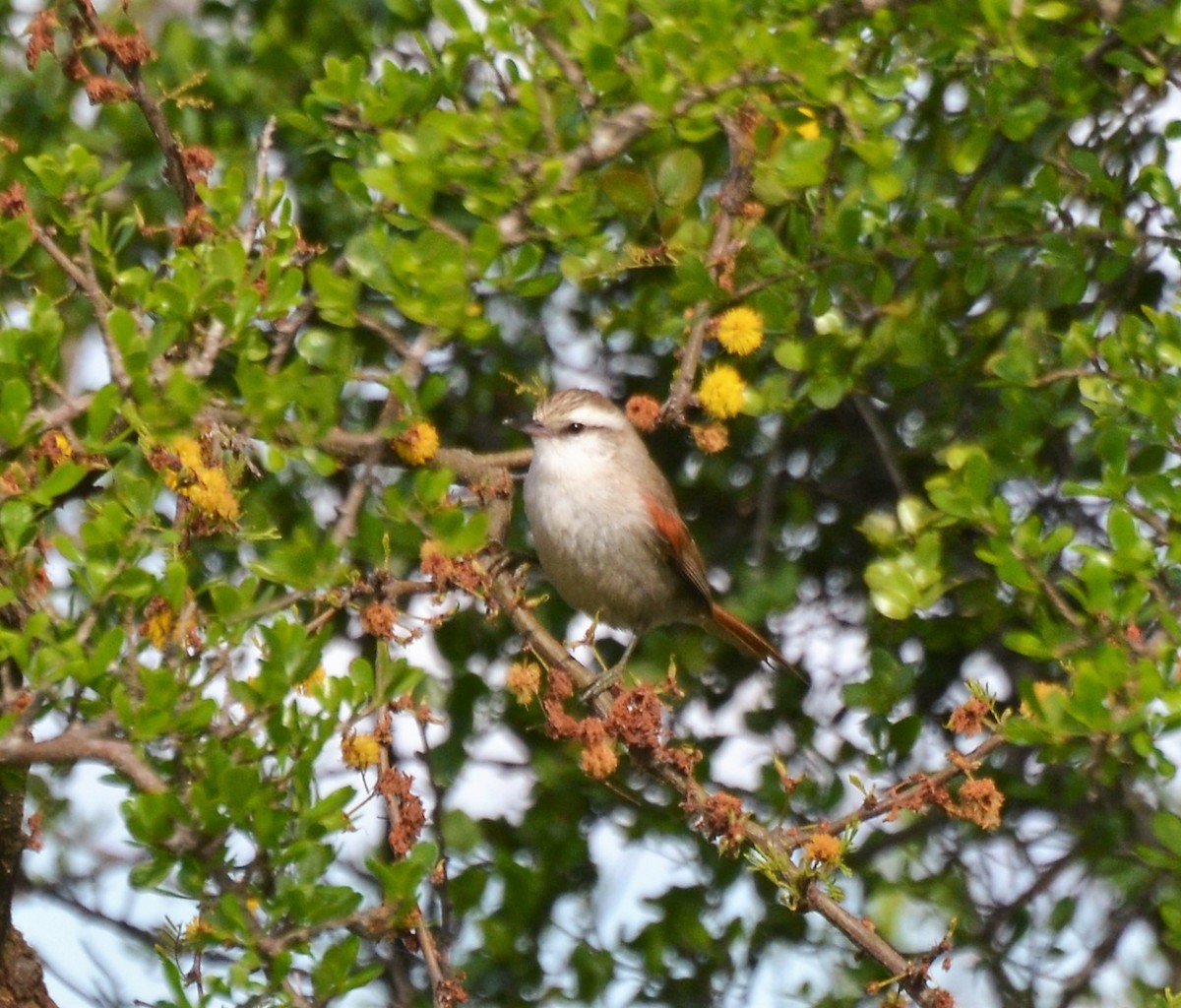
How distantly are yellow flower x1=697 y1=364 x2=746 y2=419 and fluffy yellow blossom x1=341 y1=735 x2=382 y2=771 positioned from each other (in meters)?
1.21

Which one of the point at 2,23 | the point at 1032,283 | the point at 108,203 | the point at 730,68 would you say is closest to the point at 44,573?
the point at 730,68

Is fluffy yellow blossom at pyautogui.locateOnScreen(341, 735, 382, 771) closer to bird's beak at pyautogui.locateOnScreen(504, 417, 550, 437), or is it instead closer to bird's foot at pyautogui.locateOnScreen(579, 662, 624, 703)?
bird's foot at pyautogui.locateOnScreen(579, 662, 624, 703)

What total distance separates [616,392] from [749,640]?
771 millimetres

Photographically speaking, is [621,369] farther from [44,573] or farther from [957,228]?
[44,573]

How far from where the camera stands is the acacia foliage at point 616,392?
2.75 meters

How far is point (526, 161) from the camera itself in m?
3.32

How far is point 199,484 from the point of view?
298 cm

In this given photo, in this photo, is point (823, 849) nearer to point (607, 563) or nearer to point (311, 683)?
point (311, 683)

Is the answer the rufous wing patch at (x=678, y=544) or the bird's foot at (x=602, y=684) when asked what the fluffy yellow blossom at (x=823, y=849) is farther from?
the rufous wing patch at (x=678, y=544)

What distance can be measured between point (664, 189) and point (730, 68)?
87 centimetres

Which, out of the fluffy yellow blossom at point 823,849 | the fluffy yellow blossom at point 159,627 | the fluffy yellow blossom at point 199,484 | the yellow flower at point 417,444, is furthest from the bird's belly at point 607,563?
the fluffy yellow blossom at point 159,627

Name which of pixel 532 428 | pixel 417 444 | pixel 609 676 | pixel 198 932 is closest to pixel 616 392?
pixel 532 428

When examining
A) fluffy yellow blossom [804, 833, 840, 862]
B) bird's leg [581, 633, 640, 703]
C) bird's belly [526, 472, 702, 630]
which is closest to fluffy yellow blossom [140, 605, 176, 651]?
bird's leg [581, 633, 640, 703]

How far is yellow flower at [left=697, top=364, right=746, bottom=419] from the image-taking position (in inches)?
151
